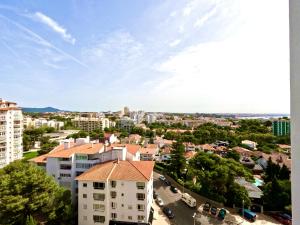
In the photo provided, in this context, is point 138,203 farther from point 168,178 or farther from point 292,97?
point 292,97

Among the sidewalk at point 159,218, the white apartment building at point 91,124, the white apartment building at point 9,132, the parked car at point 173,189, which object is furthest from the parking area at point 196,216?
the white apartment building at point 91,124

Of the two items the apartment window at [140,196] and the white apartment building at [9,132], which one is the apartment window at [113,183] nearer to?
the apartment window at [140,196]

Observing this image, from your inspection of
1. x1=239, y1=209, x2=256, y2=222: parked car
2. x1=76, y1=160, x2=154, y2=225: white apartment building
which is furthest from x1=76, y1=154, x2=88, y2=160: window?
x1=239, y1=209, x2=256, y2=222: parked car

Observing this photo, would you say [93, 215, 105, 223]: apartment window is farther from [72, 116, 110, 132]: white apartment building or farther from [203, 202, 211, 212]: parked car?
[72, 116, 110, 132]: white apartment building

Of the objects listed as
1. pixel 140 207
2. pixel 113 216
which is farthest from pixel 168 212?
pixel 113 216

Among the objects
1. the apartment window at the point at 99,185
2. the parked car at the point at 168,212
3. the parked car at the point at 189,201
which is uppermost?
the apartment window at the point at 99,185

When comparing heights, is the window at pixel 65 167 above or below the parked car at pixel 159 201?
above

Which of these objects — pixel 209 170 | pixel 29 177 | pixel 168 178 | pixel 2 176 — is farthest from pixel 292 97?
pixel 168 178

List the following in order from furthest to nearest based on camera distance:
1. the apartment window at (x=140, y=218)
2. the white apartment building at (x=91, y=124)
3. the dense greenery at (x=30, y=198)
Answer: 1. the white apartment building at (x=91, y=124)
2. the apartment window at (x=140, y=218)
3. the dense greenery at (x=30, y=198)
